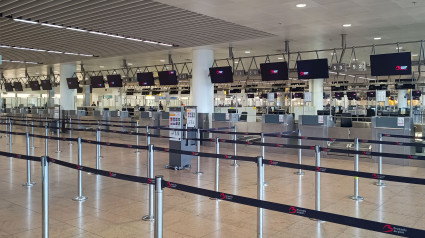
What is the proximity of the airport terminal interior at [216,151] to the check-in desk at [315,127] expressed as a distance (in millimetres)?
52

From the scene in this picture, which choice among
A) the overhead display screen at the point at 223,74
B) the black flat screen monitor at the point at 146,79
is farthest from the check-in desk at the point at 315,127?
the black flat screen monitor at the point at 146,79

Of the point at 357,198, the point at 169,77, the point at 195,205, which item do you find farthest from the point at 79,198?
the point at 169,77

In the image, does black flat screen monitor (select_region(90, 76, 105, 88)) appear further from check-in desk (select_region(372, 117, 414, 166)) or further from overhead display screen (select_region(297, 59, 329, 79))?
check-in desk (select_region(372, 117, 414, 166))

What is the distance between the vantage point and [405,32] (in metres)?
12.7

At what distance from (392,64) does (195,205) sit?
8.97 metres

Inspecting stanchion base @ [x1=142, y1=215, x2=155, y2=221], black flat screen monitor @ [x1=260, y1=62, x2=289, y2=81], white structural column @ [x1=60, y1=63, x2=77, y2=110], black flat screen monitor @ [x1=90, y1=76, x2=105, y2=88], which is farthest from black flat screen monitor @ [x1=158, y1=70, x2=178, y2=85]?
stanchion base @ [x1=142, y1=215, x2=155, y2=221]

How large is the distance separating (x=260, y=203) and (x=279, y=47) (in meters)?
13.5

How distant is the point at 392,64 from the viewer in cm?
1226

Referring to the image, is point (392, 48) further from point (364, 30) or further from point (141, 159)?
point (141, 159)

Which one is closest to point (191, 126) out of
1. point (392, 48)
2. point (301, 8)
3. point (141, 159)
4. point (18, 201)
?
point (141, 159)

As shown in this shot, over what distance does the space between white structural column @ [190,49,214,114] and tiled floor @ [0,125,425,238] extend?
625 centimetres

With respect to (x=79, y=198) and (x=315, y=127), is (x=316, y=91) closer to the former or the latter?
(x=315, y=127)

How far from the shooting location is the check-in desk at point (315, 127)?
43.7 ft

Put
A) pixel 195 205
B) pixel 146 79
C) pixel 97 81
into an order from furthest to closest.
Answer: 1. pixel 97 81
2. pixel 146 79
3. pixel 195 205
